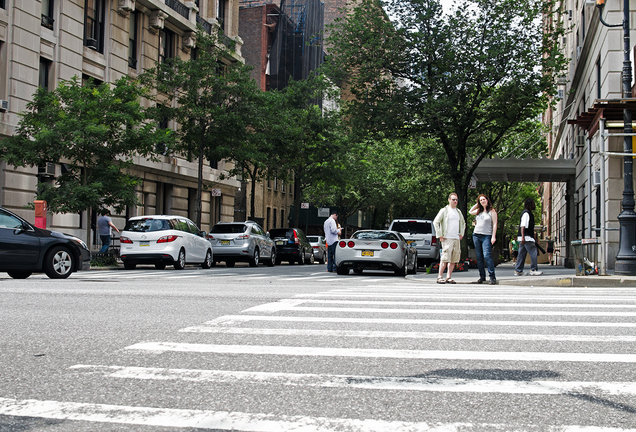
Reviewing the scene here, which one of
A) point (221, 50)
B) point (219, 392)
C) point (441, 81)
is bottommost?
point (219, 392)

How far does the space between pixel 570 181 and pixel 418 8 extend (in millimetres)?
13943

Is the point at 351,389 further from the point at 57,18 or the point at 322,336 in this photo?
the point at 57,18

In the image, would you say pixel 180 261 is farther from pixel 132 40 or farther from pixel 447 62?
pixel 132 40

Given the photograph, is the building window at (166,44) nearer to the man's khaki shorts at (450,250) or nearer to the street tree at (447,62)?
the street tree at (447,62)

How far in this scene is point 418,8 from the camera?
81.8ft

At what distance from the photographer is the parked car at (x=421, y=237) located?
24.5 m

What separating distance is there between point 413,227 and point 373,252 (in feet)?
18.6

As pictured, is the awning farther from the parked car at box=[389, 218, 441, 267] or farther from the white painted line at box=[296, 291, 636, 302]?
the white painted line at box=[296, 291, 636, 302]

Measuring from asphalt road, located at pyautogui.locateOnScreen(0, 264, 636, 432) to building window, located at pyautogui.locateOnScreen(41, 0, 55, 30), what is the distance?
2033cm

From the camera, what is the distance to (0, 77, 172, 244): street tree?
70.9ft

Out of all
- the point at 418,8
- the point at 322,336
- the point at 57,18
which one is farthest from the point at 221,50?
the point at 322,336

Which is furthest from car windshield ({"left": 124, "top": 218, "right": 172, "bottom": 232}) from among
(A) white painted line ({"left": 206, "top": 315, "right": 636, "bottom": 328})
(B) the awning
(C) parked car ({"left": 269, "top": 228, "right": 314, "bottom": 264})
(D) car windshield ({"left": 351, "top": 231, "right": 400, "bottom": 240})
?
(A) white painted line ({"left": 206, "top": 315, "right": 636, "bottom": 328})

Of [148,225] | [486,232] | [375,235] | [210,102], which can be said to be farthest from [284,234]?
[486,232]

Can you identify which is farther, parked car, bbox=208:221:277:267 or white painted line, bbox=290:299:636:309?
parked car, bbox=208:221:277:267
